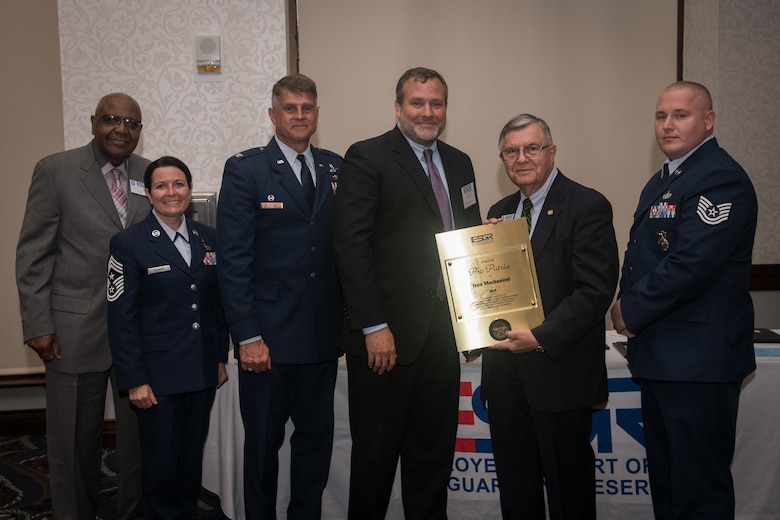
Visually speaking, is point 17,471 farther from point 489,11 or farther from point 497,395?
point 489,11

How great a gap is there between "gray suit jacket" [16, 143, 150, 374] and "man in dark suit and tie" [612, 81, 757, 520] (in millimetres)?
2033

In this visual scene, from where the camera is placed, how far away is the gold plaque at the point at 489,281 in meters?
2.08

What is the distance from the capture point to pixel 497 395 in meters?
2.20

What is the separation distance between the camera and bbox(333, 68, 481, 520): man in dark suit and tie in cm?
216

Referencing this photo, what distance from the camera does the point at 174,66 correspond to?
3.38m

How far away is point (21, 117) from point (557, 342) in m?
3.77

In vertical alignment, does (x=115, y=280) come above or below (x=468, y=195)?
below

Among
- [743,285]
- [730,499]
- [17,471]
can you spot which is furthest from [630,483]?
[17,471]

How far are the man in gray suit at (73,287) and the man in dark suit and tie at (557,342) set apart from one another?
160 cm

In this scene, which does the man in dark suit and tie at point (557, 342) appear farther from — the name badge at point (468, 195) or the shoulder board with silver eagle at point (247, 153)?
the shoulder board with silver eagle at point (247, 153)

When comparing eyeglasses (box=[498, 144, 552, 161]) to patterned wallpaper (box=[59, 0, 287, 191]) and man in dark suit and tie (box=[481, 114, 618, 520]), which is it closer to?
man in dark suit and tie (box=[481, 114, 618, 520])

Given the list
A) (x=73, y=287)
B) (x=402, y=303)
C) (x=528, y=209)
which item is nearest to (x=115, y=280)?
(x=73, y=287)

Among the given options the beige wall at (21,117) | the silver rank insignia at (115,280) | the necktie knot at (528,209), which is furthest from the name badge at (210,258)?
the beige wall at (21,117)

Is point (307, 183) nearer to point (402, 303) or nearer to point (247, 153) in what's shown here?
point (247, 153)
